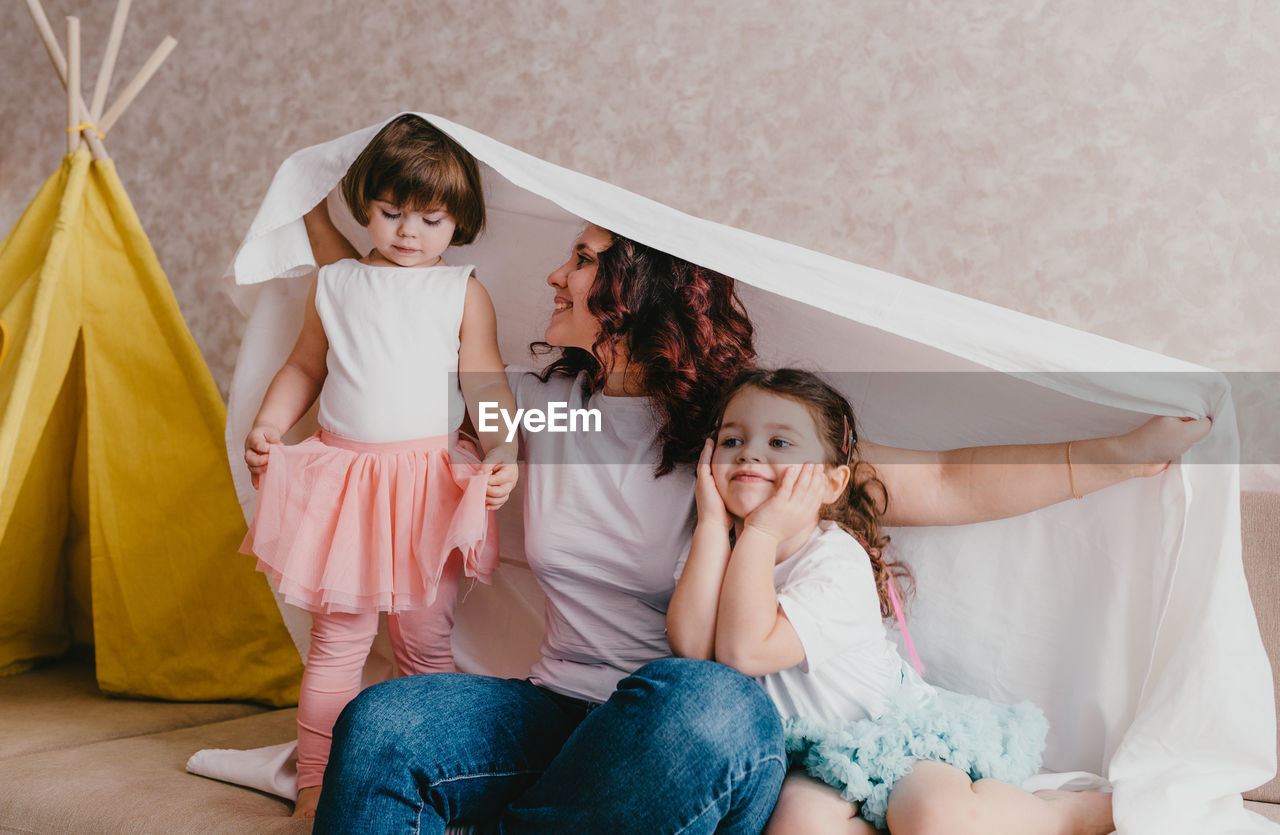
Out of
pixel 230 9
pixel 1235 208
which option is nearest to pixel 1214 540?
pixel 1235 208

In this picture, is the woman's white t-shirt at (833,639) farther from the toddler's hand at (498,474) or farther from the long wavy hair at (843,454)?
Result: the toddler's hand at (498,474)

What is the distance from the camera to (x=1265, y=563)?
48.9 inches

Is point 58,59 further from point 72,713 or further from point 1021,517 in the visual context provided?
point 1021,517

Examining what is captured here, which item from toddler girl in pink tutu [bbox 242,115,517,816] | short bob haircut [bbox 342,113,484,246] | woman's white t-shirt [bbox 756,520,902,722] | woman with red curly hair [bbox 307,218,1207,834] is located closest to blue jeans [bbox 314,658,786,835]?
woman with red curly hair [bbox 307,218,1207,834]

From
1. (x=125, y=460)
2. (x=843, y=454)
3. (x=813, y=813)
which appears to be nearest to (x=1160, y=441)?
(x=843, y=454)

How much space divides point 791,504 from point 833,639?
0.50 feet

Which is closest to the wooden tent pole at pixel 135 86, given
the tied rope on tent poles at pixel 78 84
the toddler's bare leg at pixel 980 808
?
the tied rope on tent poles at pixel 78 84

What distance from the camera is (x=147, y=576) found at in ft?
5.24

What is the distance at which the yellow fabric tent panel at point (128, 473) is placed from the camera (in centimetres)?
146

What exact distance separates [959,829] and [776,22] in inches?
49.3

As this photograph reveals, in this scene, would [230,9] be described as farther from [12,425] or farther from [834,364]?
[834,364]

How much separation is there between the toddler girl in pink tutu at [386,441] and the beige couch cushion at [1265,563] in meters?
0.98

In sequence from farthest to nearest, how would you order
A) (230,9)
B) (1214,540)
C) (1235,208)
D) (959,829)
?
(230,9), (1235,208), (1214,540), (959,829)

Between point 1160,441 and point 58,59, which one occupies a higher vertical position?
point 58,59
